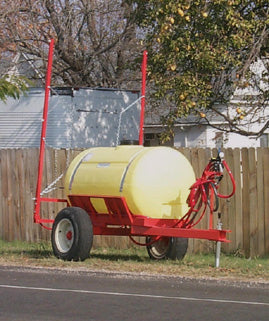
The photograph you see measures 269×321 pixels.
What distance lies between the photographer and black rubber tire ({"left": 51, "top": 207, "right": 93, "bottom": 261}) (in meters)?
11.8

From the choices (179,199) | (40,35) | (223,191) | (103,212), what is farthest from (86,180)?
(40,35)

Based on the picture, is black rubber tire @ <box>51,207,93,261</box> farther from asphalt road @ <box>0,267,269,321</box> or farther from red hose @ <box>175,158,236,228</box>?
red hose @ <box>175,158,236,228</box>

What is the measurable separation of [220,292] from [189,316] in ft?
5.97


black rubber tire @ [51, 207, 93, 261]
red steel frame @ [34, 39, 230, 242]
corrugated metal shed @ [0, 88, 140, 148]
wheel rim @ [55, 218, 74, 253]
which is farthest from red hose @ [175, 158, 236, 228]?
corrugated metal shed @ [0, 88, 140, 148]

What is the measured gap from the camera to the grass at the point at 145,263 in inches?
426

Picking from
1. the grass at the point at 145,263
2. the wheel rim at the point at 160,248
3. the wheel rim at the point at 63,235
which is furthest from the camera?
the wheel rim at the point at 160,248

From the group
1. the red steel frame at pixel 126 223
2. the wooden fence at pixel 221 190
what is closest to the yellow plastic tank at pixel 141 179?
the red steel frame at pixel 126 223

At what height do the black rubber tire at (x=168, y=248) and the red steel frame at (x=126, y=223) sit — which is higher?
the red steel frame at (x=126, y=223)

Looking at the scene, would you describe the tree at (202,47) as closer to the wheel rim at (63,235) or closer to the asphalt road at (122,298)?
the wheel rim at (63,235)

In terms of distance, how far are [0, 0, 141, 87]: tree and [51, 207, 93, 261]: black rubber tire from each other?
932 centimetres

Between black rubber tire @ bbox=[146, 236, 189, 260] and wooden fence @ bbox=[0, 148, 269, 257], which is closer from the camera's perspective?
black rubber tire @ bbox=[146, 236, 189, 260]

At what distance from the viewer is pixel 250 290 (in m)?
9.66

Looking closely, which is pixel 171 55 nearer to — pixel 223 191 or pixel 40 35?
pixel 223 191

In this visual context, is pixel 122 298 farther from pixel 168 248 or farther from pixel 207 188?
pixel 168 248
